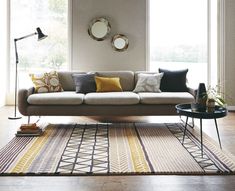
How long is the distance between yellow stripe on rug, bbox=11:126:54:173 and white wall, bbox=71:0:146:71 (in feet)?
8.26

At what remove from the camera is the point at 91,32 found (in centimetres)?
641

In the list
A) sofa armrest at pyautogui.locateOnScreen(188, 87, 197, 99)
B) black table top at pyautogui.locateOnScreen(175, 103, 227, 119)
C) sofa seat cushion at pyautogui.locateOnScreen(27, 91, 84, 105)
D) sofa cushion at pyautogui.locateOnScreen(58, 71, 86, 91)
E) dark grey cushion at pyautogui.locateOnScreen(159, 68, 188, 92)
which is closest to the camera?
black table top at pyautogui.locateOnScreen(175, 103, 227, 119)

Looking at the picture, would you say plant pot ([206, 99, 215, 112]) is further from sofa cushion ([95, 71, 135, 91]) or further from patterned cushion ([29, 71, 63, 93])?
patterned cushion ([29, 71, 63, 93])

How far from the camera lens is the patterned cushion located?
5012 millimetres

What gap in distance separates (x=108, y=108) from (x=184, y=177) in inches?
81.1

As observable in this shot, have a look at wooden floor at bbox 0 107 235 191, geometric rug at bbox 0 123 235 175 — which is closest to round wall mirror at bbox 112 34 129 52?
geometric rug at bbox 0 123 235 175

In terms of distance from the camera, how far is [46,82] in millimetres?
5086

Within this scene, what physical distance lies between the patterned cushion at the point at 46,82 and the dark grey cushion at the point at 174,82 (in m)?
1.66

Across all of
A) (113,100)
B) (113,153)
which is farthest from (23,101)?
(113,153)

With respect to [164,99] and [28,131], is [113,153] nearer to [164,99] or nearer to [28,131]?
[28,131]

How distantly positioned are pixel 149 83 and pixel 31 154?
7.95 ft

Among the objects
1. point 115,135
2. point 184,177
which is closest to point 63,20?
point 115,135

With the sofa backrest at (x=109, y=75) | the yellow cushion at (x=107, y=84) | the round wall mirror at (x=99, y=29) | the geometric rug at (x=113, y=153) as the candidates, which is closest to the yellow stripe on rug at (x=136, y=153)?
the geometric rug at (x=113, y=153)

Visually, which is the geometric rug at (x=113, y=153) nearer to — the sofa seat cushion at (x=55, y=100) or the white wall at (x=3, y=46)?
the sofa seat cushion at (x=55, y=100)
